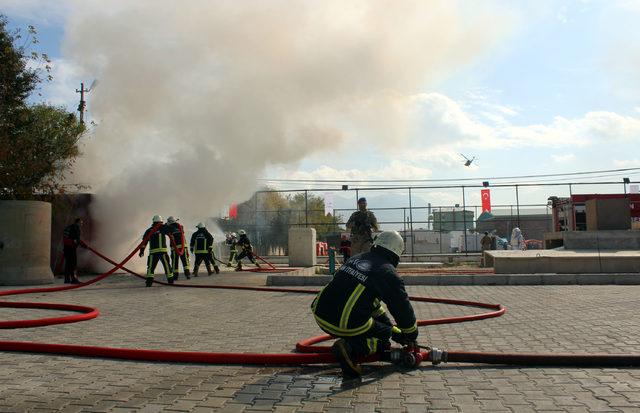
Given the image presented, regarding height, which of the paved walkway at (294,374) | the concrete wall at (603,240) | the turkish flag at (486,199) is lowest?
the paved walkway at (294,374)

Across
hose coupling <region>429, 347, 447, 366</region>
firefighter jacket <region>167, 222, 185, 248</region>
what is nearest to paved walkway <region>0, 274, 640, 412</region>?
hose coupling <region>429, 347, 447, 366</region>

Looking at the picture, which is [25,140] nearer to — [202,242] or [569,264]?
[202,242]

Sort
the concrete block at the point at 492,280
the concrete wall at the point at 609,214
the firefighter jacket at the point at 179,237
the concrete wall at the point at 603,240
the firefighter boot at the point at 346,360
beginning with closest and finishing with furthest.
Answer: the firefighter boot at the point at 346,360
the concrete block at the point at 492,280
the firefighter jacket at the point at 179,237
the concrete wall at the point at 603,240
the concrete wall at the point at 609,214

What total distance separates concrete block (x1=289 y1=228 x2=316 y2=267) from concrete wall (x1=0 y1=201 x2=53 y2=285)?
779cm

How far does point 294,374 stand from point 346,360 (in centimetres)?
50

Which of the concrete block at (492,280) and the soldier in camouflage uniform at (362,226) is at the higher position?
the soldier in camouflage uniform at (362,226)

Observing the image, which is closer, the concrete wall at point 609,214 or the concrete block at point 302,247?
the concrete wall at point 609,214

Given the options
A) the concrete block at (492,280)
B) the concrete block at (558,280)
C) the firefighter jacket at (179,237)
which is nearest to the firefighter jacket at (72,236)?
the firefighter jacket at (179,237)

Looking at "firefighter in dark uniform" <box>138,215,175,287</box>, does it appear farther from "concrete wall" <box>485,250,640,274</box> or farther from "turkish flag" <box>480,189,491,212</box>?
"turkish flag" <box>480,189,491,212</box>

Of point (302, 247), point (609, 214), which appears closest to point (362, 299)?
point (302, 247)

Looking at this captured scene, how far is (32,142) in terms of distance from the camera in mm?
15484

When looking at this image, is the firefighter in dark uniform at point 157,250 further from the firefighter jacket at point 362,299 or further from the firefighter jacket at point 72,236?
the firefighter jacket at point 362,299

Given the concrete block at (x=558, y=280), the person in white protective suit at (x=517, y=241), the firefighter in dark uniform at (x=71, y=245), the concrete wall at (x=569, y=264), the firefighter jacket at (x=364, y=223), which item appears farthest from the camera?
the person in white protective suit at (x=517, y=241)

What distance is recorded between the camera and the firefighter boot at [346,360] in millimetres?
4004
